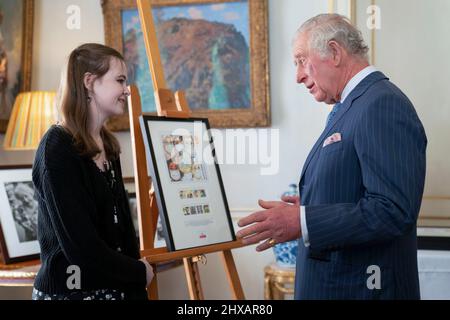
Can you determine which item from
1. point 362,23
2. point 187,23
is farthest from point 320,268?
point 187,23

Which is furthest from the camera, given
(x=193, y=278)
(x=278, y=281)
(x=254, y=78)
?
Answer: (x=254, y=78)

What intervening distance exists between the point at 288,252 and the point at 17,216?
158cm

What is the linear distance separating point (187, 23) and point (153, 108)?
2.03 ft

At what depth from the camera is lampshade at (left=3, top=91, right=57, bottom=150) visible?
3.59 m

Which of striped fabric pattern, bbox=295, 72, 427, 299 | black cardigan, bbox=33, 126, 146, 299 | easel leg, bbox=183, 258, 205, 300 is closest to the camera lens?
striped fabric pattern, bbox=295, 72, 427, 299

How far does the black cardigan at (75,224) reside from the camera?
6.42 ft

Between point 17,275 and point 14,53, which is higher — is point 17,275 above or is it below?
below

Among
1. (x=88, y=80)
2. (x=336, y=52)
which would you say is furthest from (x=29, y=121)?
(x=336, y=52)

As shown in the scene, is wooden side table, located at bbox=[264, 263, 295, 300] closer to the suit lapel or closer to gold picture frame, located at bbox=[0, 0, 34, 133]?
the suit lapel

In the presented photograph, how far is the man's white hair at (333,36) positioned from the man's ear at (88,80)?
0.83 metres

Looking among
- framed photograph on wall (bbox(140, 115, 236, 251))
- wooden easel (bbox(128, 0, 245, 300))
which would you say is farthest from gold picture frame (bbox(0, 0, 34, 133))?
framed photograph on wall (bbox(140, 115, 236, 251))

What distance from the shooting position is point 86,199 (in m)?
2.02

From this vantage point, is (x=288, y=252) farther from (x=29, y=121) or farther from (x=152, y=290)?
(x=29, y=121)

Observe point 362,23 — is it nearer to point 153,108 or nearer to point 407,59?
point 407,59
